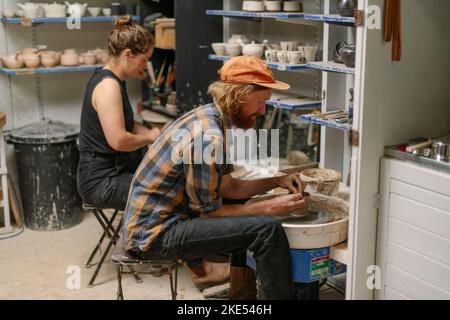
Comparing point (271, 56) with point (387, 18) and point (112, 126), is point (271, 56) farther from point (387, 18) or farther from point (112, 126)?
point (387, 18)

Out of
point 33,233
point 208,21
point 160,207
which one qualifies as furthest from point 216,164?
point 33,233

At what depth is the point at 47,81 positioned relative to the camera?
472 centimetres

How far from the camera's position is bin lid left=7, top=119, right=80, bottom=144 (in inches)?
165

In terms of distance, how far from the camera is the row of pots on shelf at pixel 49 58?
430 centimetres

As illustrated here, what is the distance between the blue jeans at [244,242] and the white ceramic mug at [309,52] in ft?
4.19

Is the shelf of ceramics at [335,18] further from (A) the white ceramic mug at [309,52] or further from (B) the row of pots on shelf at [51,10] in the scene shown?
(B) the row of pots on shelf at [51,10]

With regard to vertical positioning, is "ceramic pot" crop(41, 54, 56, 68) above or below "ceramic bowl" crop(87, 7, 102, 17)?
below

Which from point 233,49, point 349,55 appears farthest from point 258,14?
point 349,55

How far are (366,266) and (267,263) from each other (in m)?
0.53

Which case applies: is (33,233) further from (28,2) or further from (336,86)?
(336,86)

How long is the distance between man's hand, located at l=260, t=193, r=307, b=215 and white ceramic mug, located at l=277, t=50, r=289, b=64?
1.07m

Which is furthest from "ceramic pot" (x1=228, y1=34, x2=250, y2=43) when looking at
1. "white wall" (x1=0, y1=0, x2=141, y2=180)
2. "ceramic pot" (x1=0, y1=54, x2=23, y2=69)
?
"ceramic pot" (x1=0, y1=54, x2=23, y2=69)

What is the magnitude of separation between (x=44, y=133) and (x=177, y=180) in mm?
2029

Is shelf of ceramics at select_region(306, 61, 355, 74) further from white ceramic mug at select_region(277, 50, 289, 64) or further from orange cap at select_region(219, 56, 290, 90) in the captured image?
orange cap at select_region(219, 56, 290, 90)
